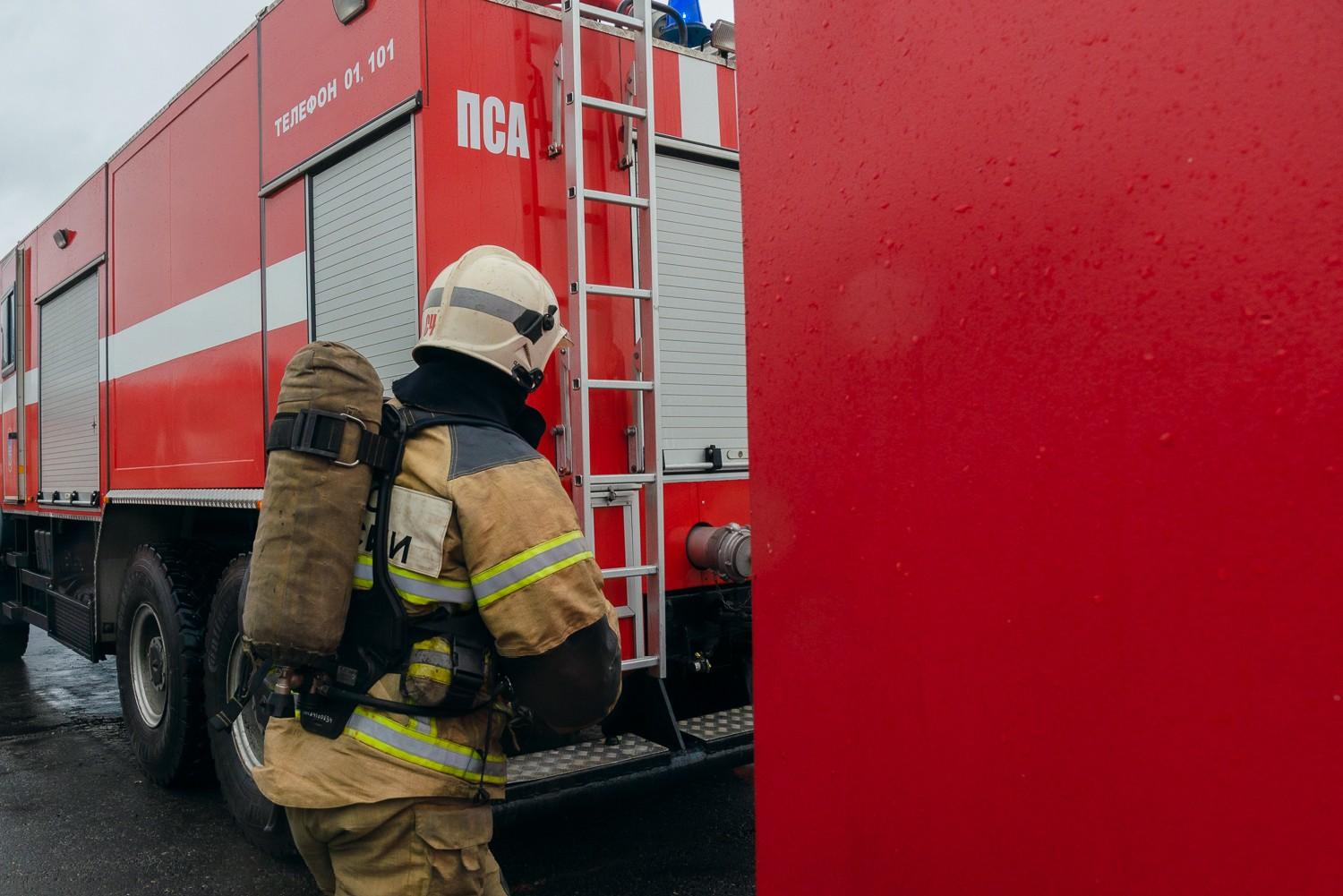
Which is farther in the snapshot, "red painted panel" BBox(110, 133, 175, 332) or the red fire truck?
"red painted panel" BBox(110, 133, 175, 332)

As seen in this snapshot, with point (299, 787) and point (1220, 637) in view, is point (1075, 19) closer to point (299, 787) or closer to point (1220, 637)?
point (1220, 637)

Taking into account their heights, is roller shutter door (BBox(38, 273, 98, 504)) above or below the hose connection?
above

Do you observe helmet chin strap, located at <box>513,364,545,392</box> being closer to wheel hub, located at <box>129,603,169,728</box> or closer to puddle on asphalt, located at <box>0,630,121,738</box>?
wheel hub, located at <box>129,603,169,728</box>

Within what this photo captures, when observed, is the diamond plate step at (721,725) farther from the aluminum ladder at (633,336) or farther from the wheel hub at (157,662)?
the wheel hub at (157,662)

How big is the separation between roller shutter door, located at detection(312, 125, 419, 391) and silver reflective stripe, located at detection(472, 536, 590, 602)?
5.26 ft

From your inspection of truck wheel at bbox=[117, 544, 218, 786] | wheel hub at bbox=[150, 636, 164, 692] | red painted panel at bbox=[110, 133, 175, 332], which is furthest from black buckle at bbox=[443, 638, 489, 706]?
red painted panel at bbox=[110, 133, 175, 332]

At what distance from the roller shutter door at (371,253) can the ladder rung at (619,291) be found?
54cm

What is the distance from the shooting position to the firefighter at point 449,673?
1743 millimetres

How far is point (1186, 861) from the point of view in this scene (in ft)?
2.79

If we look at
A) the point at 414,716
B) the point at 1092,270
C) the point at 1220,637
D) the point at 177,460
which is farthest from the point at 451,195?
the point at 1220,637

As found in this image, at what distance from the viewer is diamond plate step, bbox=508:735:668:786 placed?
313 cm

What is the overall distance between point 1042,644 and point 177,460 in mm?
4452

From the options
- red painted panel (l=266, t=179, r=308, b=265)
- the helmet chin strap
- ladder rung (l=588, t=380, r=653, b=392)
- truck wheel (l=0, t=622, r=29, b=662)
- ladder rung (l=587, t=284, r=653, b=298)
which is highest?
red painted panel (l=266, t=179, r=308, b=265)

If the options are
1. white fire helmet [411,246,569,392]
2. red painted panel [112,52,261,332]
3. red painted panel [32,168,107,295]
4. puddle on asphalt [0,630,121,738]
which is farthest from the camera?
puddle on asphalt [0,630,121,738]
